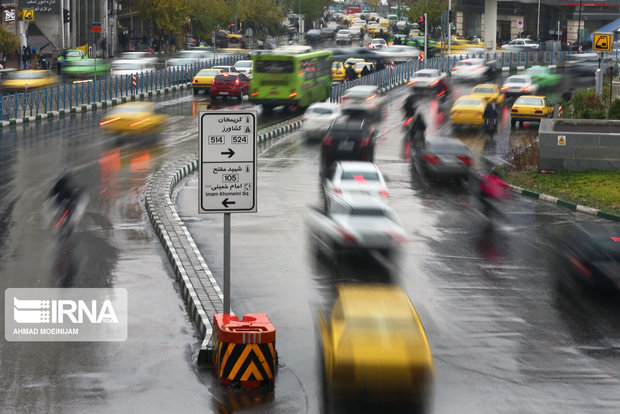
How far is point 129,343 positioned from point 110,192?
48.8 feet

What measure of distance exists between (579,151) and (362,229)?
15082mm

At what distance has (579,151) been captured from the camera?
115 feet

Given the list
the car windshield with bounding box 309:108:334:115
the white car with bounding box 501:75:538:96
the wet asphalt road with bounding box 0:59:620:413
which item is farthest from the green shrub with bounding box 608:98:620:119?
the white car with bounding box 501:75:538:96

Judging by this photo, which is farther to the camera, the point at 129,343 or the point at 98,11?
the point at 98,11

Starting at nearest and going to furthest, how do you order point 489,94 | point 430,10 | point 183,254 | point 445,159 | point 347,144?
point 183,254
point 445,159
point 347,144
point 489,94
point 430,10

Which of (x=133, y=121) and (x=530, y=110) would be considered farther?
(x=530, y=110)

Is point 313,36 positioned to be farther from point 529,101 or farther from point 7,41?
point 529,101

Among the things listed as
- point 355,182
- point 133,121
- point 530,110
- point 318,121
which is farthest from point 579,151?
point 133,121

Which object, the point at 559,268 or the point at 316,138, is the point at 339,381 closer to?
the point at 559,268

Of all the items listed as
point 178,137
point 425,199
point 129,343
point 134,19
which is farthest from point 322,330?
point 134,19

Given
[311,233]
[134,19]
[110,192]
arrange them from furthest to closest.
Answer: [134,19], [110,192], [311,233]

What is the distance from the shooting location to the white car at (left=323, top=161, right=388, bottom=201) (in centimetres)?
2433

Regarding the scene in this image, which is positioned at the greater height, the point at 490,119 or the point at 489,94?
the point at 489,94

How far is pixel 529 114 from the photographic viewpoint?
48.8 metres
